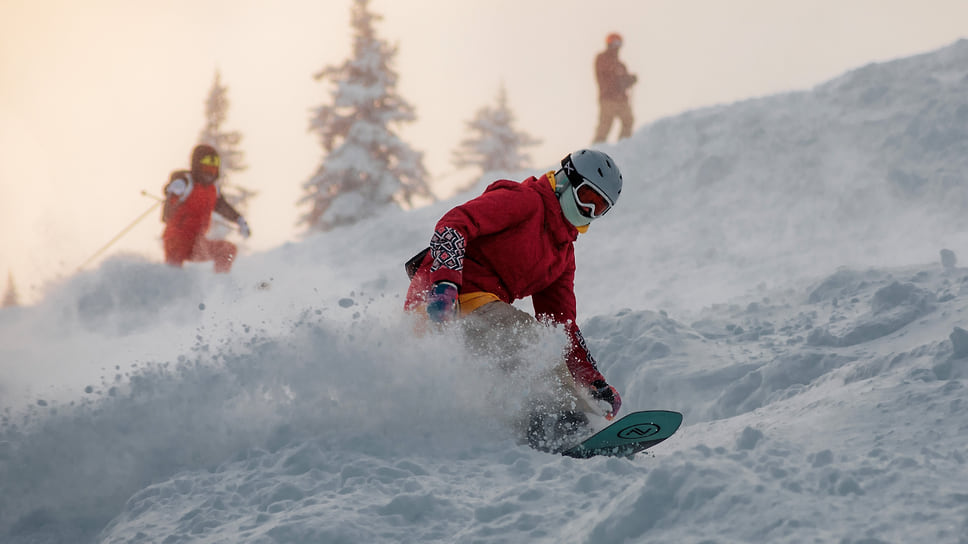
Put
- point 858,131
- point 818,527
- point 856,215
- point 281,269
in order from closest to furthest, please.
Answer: point 818,527, point 856,215, point 858,131, point 281,269

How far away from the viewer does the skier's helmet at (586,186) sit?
415 centimetres

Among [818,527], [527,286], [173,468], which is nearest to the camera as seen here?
[818,527]

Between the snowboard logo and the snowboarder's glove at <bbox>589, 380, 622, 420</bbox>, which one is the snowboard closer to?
the snowboard logo

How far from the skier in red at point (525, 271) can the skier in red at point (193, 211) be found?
21.2ft

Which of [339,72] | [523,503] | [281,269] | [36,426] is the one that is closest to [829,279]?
[523,503]

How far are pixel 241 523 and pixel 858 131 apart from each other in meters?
10.1

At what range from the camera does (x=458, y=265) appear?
3.79m

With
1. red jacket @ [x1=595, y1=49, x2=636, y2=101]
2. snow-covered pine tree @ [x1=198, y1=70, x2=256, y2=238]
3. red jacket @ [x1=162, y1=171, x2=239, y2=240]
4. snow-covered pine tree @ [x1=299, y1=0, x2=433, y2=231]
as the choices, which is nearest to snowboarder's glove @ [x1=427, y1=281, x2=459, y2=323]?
red jacket @ [x1=162, y1=171, x2=239, y2=240]

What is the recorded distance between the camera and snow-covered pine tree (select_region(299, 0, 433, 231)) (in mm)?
21984

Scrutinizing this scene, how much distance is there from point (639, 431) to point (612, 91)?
1123cm

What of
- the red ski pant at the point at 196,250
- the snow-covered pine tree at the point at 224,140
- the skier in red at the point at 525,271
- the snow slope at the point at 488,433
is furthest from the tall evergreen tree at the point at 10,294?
the skier in red at the point at 525,271

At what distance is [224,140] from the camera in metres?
26.5

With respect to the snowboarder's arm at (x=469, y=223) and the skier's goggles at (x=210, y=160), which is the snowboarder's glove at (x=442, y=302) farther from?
the skier's goggles at (x=210, y=160)

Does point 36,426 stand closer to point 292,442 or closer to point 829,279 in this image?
point 292,442
